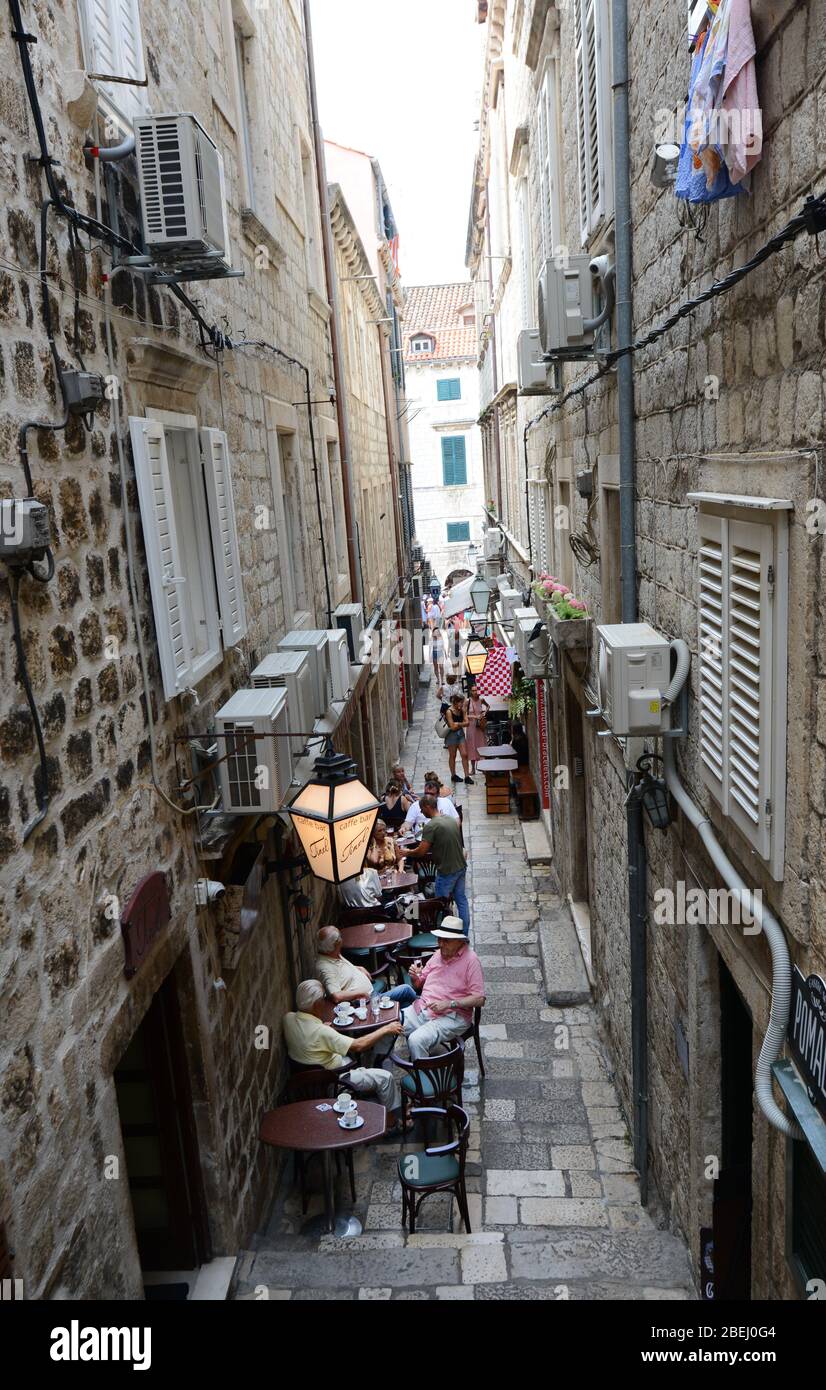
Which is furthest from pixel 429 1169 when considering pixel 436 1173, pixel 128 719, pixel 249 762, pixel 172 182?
pixel 172 182

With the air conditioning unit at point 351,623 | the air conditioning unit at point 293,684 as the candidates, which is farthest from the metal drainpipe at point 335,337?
the air conditioning unit at point 293,684

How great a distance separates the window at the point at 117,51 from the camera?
166 inches

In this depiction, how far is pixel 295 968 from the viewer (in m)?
8.38

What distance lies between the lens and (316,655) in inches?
300

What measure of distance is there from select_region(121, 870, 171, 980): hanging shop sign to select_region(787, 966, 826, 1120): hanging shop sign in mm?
2557

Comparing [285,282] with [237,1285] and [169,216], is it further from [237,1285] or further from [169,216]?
[237,1285]

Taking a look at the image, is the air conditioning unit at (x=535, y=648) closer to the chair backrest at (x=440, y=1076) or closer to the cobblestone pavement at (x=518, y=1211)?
the cobblestone pavement at (x=518, y=1211)

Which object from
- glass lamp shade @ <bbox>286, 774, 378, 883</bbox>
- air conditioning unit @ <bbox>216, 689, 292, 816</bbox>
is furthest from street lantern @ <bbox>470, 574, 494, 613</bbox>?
air conditioning unit @ <bbox>216, 689, 292, 816</bbox>

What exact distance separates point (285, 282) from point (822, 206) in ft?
25.4

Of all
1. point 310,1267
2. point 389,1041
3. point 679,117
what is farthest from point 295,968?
point 679,117

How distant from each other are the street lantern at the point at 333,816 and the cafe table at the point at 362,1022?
83.4 inches

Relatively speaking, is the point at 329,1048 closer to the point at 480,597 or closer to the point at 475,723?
the point at 475,723

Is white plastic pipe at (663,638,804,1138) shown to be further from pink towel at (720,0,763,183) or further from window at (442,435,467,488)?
window at (442,435,467,488)

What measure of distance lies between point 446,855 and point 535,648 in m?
2.37
